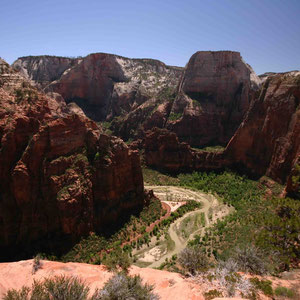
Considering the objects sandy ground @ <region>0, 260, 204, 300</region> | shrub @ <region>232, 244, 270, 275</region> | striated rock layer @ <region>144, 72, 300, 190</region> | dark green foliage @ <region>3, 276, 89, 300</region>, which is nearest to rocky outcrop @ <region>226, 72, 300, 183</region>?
striated rock layer @ <region>144, 72, 300, 190</region>

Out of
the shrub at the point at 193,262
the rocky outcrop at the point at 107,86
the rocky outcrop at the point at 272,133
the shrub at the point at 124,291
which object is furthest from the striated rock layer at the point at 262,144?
the rocky outcrop at the point at 107,86

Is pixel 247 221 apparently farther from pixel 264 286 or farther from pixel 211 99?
pixel 211 99

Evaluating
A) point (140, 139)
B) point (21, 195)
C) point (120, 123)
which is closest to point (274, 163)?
point (140, 139)

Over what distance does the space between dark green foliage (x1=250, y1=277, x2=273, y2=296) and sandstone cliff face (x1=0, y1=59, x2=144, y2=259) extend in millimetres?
20688

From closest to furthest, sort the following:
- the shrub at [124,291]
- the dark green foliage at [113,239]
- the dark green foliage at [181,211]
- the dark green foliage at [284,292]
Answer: the dark green foliage at [284,292] < the shrub at [124,291] < the dark green foliage at [113,239] < the dark green foliage at [181,211]

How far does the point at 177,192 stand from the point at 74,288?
40014mm

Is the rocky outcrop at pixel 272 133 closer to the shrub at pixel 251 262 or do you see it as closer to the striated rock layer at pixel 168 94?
the striated rock layer at pixel 168 94

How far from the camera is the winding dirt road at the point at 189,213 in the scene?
31.0 m

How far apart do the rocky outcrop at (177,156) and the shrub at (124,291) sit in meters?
47.9

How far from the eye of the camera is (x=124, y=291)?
13297 mm

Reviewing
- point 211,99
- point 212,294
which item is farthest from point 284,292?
point 211,99

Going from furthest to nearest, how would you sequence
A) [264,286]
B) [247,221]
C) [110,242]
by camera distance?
1. [247,221]
2. [110,242]
3. [264,286]

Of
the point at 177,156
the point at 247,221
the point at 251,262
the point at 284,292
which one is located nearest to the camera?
the point at 284,292

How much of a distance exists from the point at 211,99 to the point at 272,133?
26846 mm
